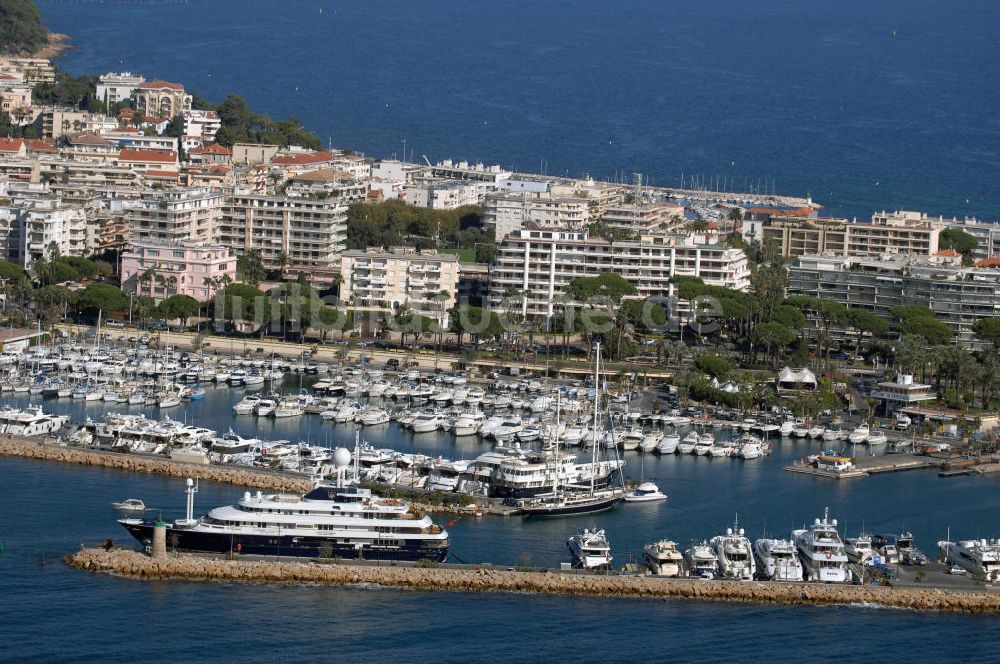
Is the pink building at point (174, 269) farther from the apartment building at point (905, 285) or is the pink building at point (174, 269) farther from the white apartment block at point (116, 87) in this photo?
the white apartment block at point (116, 87)

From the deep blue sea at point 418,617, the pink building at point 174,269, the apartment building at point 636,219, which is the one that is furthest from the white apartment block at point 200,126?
the deep blue sea at point 418,617

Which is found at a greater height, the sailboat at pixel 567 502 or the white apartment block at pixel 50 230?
the white apartment block at pixel 50 230

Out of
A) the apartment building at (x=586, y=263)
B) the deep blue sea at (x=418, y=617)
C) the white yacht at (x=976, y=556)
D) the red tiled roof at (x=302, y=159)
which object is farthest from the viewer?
the red tiled roof at (x=302, y=159)

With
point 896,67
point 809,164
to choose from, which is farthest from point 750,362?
point 896,67

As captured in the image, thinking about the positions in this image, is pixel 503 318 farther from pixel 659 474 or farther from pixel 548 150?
pixel 548 150

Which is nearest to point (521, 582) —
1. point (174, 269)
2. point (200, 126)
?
point (174, 269)

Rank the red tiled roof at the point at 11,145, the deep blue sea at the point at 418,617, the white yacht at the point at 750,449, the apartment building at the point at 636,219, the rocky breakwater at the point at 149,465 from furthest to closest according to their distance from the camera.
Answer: the red tiled roof at the point at 11,145 < the apartment building at the point at 636,219 < the white yacht at the point at 750,449 < the rocky breakwater at the point at 149,465 < the deep blue sea at the point at 418,617
